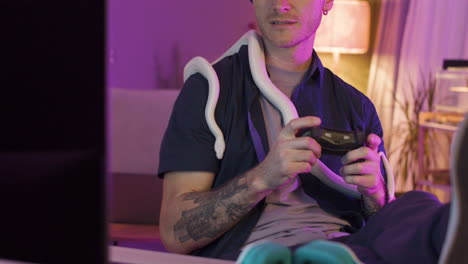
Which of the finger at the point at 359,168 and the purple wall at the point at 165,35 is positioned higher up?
the purple wall at the point at 165,35

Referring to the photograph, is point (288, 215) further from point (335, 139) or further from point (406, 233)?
point (406, 233)

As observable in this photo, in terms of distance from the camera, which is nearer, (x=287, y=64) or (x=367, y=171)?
(x=367, y=171)

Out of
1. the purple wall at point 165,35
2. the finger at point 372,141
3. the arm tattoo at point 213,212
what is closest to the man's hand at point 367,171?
the finger at point 372,141

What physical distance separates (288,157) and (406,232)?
207 mm

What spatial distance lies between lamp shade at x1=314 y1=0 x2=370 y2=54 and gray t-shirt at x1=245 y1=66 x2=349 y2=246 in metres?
0.09

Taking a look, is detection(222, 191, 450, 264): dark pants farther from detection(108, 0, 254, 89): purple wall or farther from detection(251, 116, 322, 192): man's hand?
detection(108, 0, 254, 89): purple wall

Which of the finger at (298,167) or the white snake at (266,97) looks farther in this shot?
the white snake at (266,97)

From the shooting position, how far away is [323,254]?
0.36 meters

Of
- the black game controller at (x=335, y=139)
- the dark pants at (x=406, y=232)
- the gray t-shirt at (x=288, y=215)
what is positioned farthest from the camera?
the gray t-shirt at (x=288, y=215)

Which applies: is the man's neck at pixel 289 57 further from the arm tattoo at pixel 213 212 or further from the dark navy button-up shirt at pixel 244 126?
the arm tattoo at pixel 213 212

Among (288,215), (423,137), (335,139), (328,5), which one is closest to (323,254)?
(335,139)

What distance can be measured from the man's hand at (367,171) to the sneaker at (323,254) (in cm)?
31

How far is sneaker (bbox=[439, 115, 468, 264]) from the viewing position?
379 millimetres

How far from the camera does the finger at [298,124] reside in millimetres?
650
